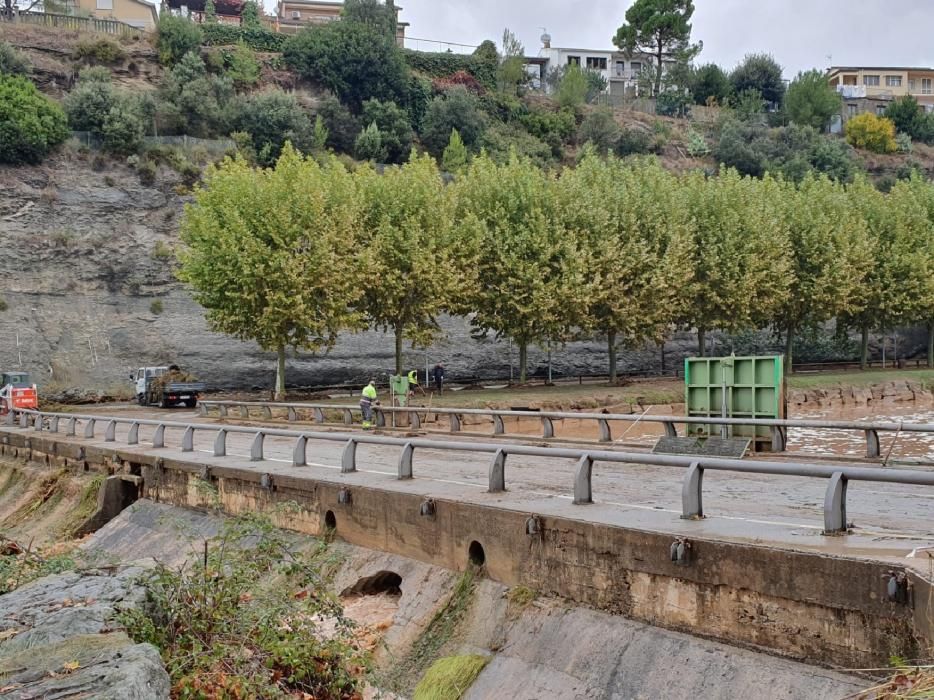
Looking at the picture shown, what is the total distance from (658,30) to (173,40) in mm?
65247

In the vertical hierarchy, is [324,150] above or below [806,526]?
above

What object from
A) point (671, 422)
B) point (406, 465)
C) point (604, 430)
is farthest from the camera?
point (604, 430)

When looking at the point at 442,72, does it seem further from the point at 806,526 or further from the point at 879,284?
the point at 806,526

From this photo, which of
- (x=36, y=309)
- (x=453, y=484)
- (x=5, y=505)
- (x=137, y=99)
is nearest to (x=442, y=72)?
(x=137, y=99)

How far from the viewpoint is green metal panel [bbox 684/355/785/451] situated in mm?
20500

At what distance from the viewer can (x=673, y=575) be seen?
8547mm

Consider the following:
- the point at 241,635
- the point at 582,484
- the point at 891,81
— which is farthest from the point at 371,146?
the point at 891,81

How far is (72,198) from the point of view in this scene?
60.8 meters

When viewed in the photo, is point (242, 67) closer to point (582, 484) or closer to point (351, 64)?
point (351, 64)

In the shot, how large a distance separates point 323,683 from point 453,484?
15.2ft

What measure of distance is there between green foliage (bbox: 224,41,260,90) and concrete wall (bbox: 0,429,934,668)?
80384 mm

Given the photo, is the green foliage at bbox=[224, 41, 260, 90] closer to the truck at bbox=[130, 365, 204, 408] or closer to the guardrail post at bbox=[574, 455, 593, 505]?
the truck at bbox=[130, 365, 204, 408]

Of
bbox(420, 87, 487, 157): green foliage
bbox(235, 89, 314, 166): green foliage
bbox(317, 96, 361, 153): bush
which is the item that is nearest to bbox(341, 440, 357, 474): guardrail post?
bbox(235, 89, 314, 166): green foliage

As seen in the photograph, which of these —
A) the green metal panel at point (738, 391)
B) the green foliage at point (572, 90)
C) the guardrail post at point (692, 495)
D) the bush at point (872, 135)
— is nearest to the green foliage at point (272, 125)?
the green foliage at point (572, 90)
